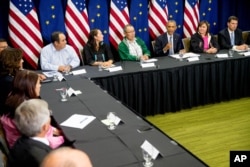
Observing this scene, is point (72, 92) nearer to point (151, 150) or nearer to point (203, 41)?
point (151, 150)

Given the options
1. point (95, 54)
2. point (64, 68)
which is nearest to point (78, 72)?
point (64, 68)

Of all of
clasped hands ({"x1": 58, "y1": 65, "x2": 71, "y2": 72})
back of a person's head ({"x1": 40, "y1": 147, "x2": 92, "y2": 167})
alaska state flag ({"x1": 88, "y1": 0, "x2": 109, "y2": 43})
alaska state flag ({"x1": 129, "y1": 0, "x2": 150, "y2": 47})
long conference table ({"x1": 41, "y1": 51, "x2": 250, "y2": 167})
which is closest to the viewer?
back of a person's head ({"x1": 40, "y1": 147, "x2": 92, "y2": 167})

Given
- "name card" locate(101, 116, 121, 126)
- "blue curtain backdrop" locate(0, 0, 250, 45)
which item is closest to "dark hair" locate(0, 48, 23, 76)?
"name card" locate(101, 116, 121, 126)

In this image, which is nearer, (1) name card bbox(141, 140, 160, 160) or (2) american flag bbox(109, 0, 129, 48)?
(1) name card bbox(141, 140, 160, 160)

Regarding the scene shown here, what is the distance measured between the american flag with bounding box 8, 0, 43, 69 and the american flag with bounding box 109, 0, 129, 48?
52.5 inches

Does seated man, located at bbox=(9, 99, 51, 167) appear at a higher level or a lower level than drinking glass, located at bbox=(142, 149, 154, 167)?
higher

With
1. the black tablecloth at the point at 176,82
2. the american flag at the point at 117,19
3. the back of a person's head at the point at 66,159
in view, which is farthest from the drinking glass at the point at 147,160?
the american flag at the point at 117,19

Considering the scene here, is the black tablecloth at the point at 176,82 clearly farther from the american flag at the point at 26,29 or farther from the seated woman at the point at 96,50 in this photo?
the american flag at the point at 26,29

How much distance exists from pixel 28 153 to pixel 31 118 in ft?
0.83

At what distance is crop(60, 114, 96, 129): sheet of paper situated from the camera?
3.69 m

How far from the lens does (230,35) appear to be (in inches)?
273

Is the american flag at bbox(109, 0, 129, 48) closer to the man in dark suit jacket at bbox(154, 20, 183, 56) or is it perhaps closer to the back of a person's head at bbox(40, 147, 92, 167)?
the man in dark suit jacket at bbox(154, 20, 183, 56)

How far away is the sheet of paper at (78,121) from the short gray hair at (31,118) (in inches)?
35.4

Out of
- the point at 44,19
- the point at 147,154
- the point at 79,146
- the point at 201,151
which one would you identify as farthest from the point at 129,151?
the point at 44,19
